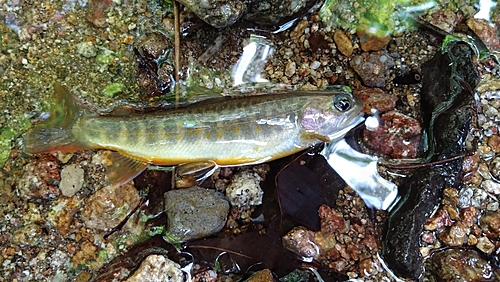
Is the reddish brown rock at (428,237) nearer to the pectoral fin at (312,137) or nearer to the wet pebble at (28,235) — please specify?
the pectoral fin at (312,137)

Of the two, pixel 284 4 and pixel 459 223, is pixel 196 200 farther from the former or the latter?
pixel 459 223

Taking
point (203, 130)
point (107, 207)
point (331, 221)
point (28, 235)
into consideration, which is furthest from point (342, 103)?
point (28, 235)

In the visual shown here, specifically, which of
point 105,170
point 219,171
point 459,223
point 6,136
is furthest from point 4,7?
point 459,223

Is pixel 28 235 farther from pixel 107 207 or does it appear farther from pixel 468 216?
pixel 468 216

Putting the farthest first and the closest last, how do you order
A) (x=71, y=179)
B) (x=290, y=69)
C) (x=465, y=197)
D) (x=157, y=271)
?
(x=290, y=69) < (x=71, y=179) < (x=465, y=197) < (x=157, y=271)

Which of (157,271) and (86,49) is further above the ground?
(86,49)

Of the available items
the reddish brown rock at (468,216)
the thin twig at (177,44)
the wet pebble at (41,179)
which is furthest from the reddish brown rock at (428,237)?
the wet pebble at (41,179)

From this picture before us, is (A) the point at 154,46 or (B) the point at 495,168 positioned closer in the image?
(B) the point at 495,168
